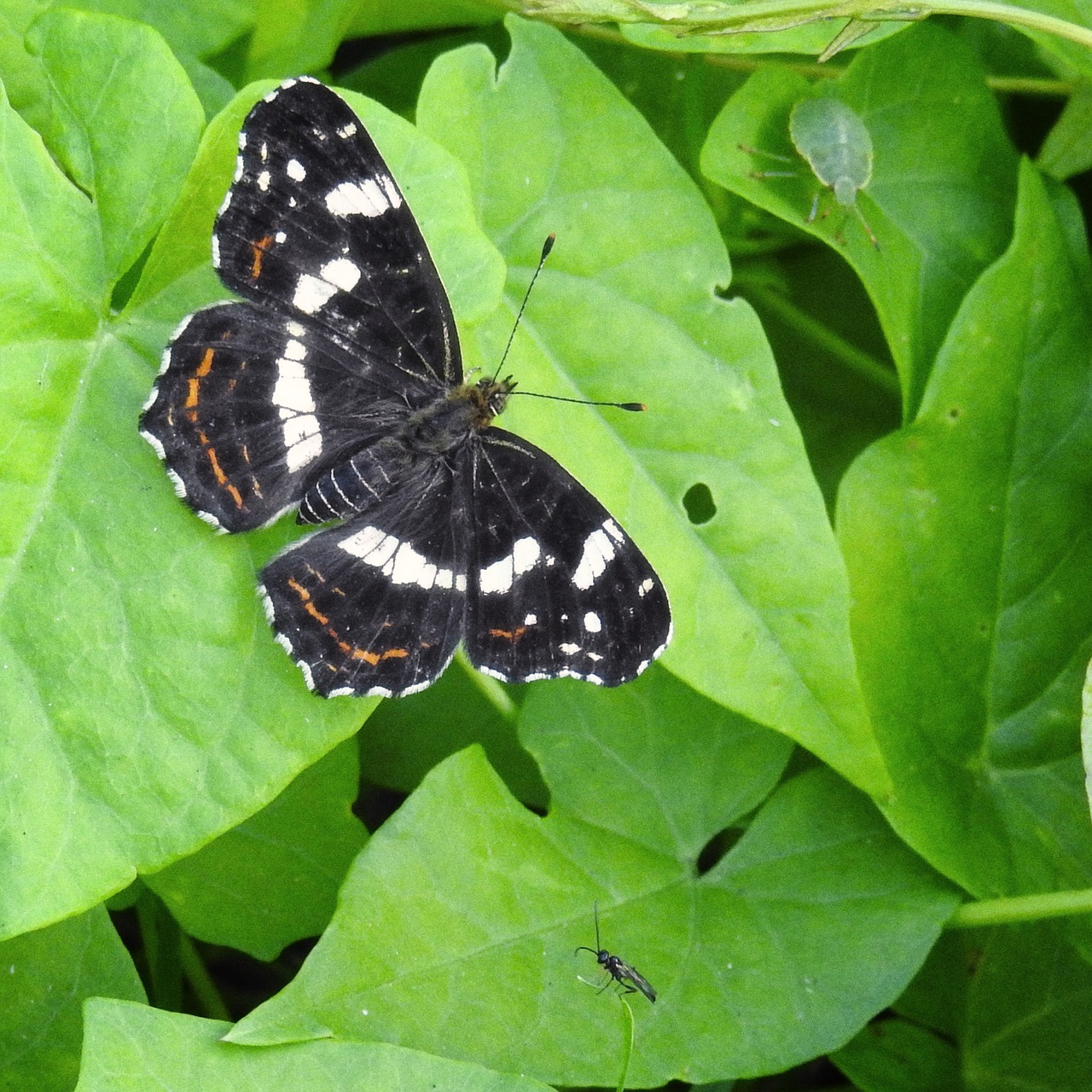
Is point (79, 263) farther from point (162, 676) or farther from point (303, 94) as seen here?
point (162, 676)

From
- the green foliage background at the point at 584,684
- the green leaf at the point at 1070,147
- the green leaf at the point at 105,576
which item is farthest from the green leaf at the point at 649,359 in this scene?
the green leaf at the point at 1070,147

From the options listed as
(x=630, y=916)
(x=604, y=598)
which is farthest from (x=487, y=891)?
(x=604, y=598)

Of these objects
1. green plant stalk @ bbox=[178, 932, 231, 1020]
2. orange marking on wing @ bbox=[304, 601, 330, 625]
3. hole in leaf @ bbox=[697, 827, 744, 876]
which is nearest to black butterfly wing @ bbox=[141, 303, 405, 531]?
orange marking on wing @ bbox=[304, 601, 330, 625]

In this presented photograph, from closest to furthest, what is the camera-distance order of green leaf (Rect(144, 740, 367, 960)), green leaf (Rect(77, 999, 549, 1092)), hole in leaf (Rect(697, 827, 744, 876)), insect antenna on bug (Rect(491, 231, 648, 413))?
green leaf (Rect(77, 999, 549, 1092)), insect antenna on bug (Rect(491, 231, 648, 413)), green leaf (Rect(144, 740, 367, 960)), hole in leaf (Rect(697, 827, 744, 876))

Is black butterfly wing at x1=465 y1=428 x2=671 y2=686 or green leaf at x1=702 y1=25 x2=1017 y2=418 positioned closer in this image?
black butterfly wing at x1=465 y1=428 x2=671 y2=686

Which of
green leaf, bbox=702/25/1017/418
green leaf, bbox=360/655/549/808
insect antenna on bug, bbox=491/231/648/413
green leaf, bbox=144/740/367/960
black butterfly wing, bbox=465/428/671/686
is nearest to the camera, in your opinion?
black butterfly wing, bbox=465/428/671/686

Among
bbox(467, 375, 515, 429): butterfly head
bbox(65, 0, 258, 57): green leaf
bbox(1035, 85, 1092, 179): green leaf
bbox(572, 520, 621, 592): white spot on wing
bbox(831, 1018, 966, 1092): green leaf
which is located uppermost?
bbox(1035, 85, 1092, 179): green leaf

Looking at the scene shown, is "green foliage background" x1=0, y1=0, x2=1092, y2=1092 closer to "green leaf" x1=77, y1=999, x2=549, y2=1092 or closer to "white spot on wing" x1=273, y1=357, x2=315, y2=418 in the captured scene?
"green leaf" x1=77, y1=999, x2=549, y2=1092

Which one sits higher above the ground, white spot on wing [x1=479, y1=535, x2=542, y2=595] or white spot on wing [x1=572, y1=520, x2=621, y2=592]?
white spot on wing [x1=572, y1=520, x2=621, y2=592]
